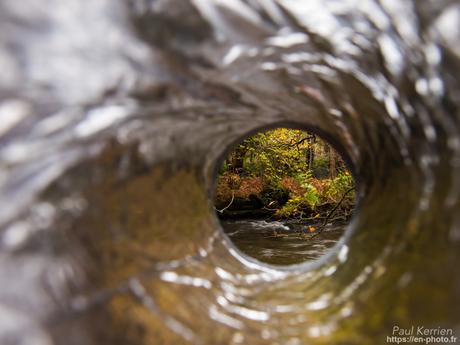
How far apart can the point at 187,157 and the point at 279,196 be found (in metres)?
5.49

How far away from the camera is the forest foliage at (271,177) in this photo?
588cm

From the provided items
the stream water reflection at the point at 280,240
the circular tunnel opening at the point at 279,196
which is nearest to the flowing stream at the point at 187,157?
the stream water reflection at the point at 280,240

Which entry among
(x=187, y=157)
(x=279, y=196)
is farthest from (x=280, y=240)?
(x=187, y=157)

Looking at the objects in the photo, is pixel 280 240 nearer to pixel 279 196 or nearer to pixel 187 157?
pixel 279 196

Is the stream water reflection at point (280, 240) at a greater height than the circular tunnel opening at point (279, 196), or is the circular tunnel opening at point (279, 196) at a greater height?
the circular tunnel opening at point (279, 196)

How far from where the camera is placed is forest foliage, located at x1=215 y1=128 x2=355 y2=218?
588 cm

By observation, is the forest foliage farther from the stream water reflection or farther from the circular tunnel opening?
the stream water reflection

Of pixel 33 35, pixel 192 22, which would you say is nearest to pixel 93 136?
pixel 33 35

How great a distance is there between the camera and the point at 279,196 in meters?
6.40

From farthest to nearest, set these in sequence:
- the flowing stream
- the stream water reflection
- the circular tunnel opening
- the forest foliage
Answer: the forest foliage
the circular tunnel opening
the stream water reflection
the flowing stream

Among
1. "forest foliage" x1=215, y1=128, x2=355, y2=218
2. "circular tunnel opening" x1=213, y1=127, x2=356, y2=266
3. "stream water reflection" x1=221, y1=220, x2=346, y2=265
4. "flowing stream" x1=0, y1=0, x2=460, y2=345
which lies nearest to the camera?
"flowing stream" x1=0, y1=0, x2=460, y2=345

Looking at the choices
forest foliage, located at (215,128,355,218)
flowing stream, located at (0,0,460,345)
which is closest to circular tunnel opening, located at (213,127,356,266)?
forest foliage, located at (215,128,355,218)

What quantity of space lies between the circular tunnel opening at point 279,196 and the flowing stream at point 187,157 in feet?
11.0

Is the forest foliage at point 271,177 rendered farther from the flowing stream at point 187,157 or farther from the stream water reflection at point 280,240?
the flowing stream at point 187,157
